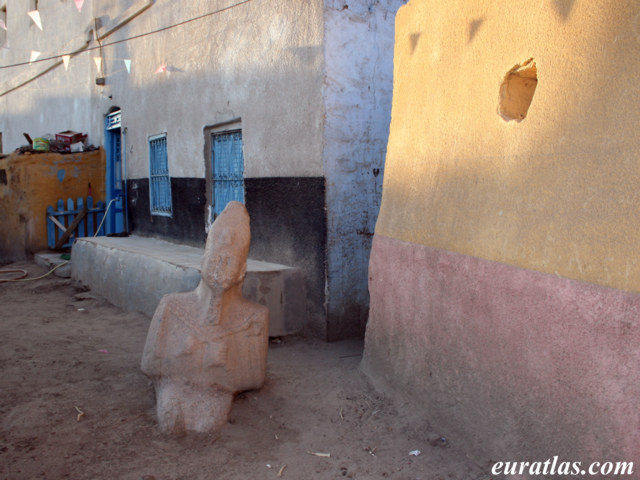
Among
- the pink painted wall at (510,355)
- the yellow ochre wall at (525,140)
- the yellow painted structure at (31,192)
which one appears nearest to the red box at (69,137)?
the yellow painted structure at (31,192)

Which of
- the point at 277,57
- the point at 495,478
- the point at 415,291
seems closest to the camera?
the point at 495,478

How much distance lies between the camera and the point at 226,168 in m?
6.55

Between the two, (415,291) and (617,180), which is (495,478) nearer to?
(415,291)

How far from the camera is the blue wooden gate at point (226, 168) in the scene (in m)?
6.32

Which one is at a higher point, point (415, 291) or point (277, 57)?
point (277, 57)

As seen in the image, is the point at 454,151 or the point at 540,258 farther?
the point at 454,151

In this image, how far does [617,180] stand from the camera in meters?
2.16

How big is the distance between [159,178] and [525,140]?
6.46m

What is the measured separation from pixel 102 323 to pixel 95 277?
5.30ft

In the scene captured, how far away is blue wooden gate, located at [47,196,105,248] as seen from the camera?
957 cm

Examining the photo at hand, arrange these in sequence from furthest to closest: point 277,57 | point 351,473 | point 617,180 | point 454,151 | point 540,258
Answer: point 277,57 < point 454,151 < point 351,473 < point 540,258 < point 617,180

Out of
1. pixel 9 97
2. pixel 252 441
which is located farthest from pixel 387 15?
pixel 9 97

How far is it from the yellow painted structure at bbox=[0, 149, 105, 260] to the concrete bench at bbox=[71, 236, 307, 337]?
1.79 meters

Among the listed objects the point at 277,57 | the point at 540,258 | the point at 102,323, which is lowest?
the point at 102,323
